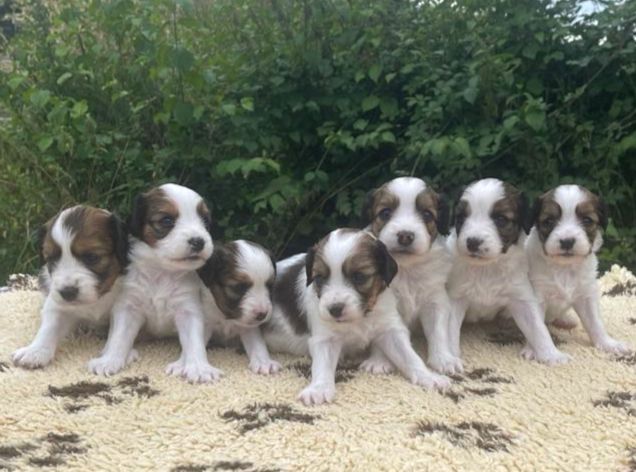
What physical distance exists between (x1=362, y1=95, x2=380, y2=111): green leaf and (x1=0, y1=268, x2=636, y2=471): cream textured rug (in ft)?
7.75

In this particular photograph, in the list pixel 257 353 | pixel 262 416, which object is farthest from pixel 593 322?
pixel 262 416

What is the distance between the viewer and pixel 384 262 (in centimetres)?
391

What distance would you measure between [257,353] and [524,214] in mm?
1757

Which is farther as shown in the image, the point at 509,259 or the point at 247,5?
the point at 247,5

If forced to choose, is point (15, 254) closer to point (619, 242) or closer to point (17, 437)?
point (17, 437)

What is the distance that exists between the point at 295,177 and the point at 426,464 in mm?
3760

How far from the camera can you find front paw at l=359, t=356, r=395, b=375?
161 inches

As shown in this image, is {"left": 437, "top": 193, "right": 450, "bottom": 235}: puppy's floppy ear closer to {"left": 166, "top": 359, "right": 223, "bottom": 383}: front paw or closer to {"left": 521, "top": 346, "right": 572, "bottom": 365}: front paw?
{"left": 521, "top": 346, "right": 572, "bottom": 365}: front paw

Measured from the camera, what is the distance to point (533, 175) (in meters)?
5.99

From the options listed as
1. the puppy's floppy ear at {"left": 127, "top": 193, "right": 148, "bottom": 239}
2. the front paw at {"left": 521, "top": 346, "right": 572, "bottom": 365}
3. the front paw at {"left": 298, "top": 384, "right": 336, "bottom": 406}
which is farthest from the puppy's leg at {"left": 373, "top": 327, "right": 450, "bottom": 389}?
the puppy's floppy ear at {"left": 127, "top": 193, "right": 148, "bottom": 239}

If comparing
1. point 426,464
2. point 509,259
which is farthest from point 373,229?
point 426,464

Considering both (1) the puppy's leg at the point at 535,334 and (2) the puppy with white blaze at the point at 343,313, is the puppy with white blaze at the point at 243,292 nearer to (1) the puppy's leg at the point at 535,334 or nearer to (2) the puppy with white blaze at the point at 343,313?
(2) the puppy with white blaze at the point at 343,313

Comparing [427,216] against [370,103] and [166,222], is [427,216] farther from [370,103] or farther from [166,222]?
[370,103]

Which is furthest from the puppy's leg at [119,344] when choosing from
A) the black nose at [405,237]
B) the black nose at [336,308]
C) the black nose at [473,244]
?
the black nose at [473,244]
